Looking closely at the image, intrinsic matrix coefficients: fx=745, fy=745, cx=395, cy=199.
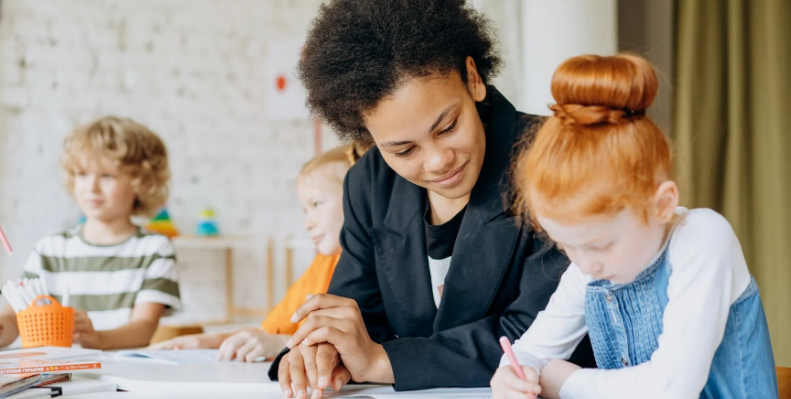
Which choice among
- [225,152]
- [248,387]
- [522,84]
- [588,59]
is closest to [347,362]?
[248,387]

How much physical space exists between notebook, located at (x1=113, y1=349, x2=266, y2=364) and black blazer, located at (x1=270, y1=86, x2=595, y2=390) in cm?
24

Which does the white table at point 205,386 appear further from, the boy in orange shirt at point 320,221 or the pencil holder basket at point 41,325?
the boy in orange shirt at point 320,221

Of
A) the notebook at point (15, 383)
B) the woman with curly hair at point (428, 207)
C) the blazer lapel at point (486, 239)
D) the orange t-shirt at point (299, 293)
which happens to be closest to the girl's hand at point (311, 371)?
the woman with curly hair at point (428, 207)

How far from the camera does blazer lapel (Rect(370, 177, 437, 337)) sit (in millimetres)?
1205

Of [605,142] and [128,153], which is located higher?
[605,142]

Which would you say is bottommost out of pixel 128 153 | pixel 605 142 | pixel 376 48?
pixel 128 153

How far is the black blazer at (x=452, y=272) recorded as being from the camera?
1.05 metres

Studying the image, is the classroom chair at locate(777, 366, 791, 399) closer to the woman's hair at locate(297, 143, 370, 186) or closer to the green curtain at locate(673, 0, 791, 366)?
the green curtain at locate(673, 0, 791, 366)

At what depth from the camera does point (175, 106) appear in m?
4.56

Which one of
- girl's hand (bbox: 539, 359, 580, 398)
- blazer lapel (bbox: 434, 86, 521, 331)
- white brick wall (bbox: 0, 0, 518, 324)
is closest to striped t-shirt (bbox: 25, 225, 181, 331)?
blazer lapel (bbox: 434, 86, 521, 331)

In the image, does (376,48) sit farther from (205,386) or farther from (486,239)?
(205,386)

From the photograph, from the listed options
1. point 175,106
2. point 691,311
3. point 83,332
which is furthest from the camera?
point 175,106

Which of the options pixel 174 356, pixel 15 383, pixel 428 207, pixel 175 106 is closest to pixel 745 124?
pixel 428 207

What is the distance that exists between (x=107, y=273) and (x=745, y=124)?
181 cm
